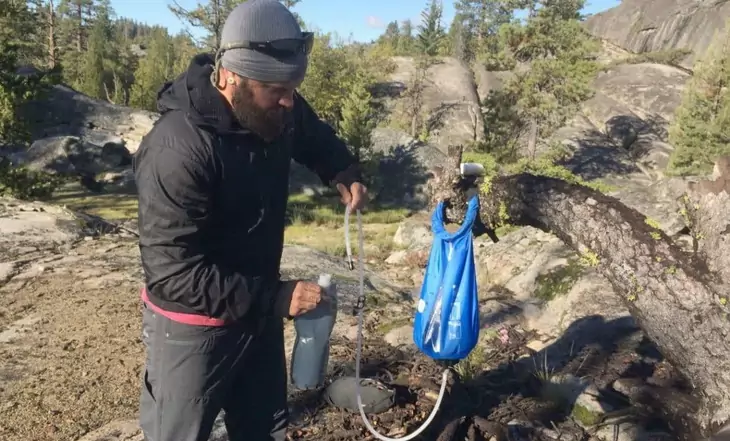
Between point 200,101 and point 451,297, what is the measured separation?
184cm

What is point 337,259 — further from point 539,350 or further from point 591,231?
point 591,231

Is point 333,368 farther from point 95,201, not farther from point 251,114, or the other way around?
point 95,201

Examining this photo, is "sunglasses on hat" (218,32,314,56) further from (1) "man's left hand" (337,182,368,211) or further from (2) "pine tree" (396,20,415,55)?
(2) "pine tree" (396,20,415,55)

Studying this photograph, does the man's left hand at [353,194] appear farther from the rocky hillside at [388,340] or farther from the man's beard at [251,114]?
the rocky hillside at [388,340]

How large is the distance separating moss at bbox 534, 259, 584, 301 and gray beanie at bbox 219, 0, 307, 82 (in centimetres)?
520

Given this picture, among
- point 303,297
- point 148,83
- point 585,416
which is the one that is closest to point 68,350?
point 303,297

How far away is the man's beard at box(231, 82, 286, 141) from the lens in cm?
228

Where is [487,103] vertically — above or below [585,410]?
above

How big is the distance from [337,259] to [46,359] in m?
4.95

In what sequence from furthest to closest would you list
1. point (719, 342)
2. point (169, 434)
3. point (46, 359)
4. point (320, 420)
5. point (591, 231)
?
point (46, 359)
point (320, 420)
point (591, 231)
point (719, 342)
point (169, 434)

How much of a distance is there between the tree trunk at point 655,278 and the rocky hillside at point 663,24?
47.8 metres

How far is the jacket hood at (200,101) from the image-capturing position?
7.33 ft

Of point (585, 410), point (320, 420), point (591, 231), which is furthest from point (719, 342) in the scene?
point (320, 420)

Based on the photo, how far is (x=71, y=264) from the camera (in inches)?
288
